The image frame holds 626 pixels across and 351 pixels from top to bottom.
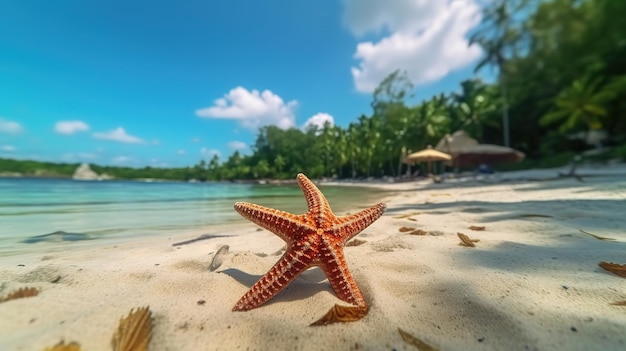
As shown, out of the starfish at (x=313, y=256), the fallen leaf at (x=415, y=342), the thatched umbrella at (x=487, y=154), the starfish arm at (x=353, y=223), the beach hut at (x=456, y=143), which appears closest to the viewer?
the fallen leaf at (x=415, y=342)

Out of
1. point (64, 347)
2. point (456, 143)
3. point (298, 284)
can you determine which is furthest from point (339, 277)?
point (456, 143)

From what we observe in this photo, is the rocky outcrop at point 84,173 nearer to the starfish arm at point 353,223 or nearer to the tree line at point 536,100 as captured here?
the tree line at point 536,100

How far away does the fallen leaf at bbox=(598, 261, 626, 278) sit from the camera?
67.7 inches

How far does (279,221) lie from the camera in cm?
183

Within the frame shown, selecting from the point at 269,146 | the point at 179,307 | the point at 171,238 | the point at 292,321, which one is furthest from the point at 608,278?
the point at 269,146

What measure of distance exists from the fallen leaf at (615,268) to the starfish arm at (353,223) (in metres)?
1.51

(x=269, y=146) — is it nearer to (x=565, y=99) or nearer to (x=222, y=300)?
(x=565, y=99)

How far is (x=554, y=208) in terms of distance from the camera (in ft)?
15.3

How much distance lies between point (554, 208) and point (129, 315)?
6.11 m

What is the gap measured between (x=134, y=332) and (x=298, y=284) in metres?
0.99

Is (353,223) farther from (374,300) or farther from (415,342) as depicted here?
(415,342)

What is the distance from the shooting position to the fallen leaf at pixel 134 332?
1250mm

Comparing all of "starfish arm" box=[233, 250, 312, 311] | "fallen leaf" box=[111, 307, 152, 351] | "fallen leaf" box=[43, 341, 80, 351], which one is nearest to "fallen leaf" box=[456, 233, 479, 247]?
"starfish arm" box=[233, 250, 312, 311]

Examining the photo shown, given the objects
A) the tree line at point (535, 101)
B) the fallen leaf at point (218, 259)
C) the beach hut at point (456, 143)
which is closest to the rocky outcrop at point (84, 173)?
the tree line at point (535, 101)
